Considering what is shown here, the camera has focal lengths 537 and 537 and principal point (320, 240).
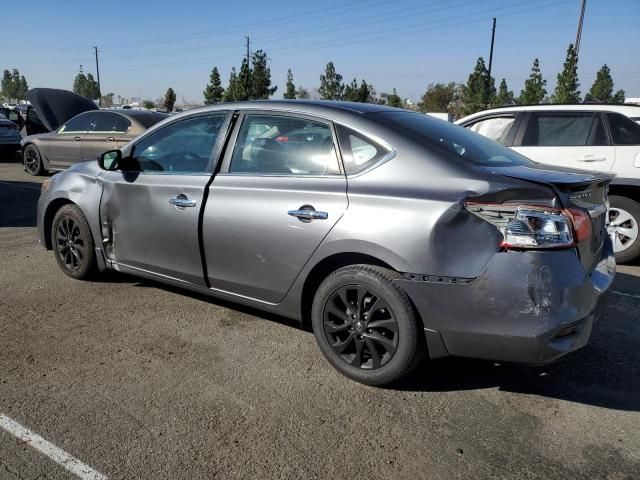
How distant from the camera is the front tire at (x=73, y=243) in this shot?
4.63m

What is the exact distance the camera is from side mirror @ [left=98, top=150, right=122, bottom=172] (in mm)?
4367

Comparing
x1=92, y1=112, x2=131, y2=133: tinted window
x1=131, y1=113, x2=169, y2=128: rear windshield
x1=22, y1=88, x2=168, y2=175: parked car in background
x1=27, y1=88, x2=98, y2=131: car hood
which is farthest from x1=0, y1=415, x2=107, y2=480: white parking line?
x1=27, y1=88, x2=98, y2=131: car hood

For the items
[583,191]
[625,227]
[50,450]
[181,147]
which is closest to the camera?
[50,450]

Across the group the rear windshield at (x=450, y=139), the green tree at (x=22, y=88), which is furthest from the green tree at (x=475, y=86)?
the green tree at (x=22, y=88)

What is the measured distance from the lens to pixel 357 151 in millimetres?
3209

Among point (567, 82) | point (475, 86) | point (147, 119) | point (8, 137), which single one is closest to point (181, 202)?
point (147, 119)

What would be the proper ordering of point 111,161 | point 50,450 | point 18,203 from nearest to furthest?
point 50,450, point 111,161, point 18,203

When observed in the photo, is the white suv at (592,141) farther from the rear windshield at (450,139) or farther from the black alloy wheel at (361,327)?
the black alloy wheel at (361,327)

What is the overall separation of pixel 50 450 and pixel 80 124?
33.2 feet

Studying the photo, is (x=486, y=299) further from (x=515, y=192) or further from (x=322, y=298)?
(x=322, y=298)

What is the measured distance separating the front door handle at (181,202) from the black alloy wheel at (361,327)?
1284 millimetres

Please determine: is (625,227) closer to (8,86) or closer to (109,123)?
(109,123)

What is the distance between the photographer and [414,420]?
2811 millimetres

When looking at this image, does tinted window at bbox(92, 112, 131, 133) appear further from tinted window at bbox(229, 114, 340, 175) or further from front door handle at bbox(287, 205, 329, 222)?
front door handle at bbox(287, 205, 329, 222)
